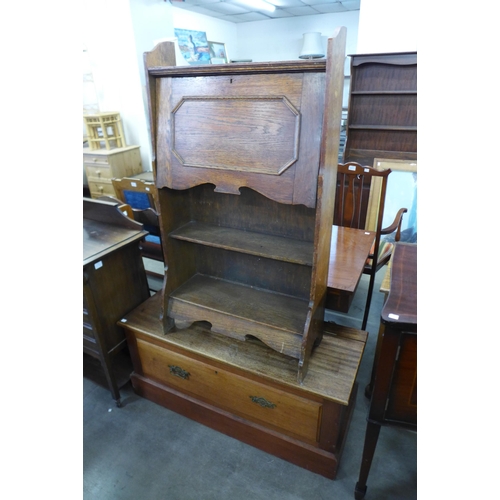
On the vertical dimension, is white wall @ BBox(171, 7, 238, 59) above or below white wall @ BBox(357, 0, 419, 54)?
above

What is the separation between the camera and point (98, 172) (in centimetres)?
412

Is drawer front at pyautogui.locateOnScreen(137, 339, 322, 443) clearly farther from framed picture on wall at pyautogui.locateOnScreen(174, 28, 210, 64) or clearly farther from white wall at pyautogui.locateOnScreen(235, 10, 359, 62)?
white wall at pyautogui.locateOnScreen(235, 10, 359, 62)

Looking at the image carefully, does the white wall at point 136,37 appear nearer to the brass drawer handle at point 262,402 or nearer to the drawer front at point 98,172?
the drawer front at point 98,172

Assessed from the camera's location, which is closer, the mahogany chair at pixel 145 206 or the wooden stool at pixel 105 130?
the mahogany chair at pixel 145 206

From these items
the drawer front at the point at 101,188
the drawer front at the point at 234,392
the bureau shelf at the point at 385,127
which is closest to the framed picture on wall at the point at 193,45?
the drawer front at the point at 101,188

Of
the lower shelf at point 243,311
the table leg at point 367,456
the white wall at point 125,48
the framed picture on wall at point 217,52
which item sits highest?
the framed picture on wall at point 217,52

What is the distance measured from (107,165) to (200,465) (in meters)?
3.48

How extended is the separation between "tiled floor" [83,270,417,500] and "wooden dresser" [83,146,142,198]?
2941mm

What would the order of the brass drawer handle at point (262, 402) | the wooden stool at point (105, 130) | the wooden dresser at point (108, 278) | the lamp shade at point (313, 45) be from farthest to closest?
1. the lamp shade at point (313, 45)
2. the wooden stool at point (105, 130)
3. the wooden dresser at point (108, 278)
4. the brass drawer handle at point (262, 402)

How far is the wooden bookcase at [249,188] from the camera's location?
108cm

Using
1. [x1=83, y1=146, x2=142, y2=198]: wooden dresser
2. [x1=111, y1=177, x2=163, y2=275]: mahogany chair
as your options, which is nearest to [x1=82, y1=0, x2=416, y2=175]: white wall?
[x1=83, y1=146, x2=142, y2=198]: wooden dresser

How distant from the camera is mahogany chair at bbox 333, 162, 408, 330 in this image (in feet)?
6.63
